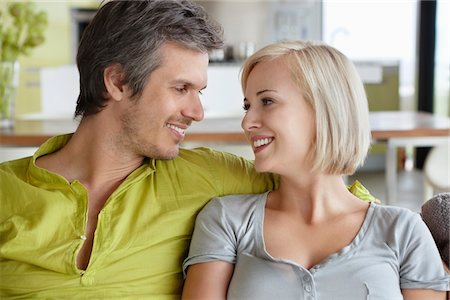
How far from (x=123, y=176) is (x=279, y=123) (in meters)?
0.45

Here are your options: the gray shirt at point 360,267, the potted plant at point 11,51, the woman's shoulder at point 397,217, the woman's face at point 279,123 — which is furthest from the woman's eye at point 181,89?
the potted plant at point 11,51

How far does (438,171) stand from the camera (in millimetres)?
3826

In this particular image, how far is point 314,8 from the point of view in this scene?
705 centimetres

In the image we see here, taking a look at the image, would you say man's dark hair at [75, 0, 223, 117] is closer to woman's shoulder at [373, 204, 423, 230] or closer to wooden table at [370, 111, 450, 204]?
woman's shoulder at [373, 204, 423, 230]

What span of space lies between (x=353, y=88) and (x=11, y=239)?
815 mm

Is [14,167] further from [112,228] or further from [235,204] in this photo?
[235,204]

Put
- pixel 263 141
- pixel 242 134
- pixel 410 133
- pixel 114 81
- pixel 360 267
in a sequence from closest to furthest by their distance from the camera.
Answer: pixel 360 267
pixel 263 141
pixel 114 81
pixel 242 134
pixel 410 133

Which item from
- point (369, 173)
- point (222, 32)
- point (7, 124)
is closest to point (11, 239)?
point (222, 32)

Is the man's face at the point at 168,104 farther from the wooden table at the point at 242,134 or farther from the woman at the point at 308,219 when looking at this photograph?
the wooden table at the point at 242,134

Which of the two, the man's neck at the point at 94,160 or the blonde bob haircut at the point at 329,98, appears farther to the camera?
the man's neck at the point at 94,160

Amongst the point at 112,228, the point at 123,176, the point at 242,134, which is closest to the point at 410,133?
the point at 242,134

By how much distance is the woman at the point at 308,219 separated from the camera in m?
1.37

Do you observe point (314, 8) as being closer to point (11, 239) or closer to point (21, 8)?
point (21, 8)

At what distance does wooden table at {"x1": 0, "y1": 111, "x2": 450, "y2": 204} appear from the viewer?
117 inches
